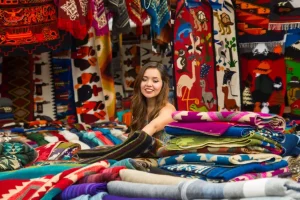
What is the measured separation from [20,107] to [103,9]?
3.03ft

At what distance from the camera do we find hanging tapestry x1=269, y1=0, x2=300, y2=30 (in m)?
5.64

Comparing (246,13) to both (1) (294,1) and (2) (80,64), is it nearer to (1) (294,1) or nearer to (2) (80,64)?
(1) (294,1)

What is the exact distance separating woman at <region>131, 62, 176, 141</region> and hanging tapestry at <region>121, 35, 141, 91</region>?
77.6 inches

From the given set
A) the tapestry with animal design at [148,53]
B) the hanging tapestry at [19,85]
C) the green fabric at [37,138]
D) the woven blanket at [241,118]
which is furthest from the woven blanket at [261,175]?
the tapestry with animal design at [148,53]

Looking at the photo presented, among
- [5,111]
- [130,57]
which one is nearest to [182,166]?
[5,111]

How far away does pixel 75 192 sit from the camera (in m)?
2.06

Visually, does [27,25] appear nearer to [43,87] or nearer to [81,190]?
[43,87]

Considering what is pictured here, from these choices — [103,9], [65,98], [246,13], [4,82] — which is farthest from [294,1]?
[4,82]

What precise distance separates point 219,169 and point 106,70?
325 centimetres

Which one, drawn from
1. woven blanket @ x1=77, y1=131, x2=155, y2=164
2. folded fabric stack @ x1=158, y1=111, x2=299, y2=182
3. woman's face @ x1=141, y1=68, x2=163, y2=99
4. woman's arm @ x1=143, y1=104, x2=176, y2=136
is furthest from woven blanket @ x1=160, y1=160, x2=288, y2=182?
woman's face @ x1=141, y1=68, x2=163, y2=99

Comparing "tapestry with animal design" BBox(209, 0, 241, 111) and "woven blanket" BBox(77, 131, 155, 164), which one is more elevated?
"tapestry with animal design" BBox(209, 0, 241, 111)

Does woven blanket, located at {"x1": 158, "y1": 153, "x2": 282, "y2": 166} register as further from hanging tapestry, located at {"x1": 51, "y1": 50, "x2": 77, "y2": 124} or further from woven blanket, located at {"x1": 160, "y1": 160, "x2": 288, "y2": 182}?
hanging tapestry, located at {"x1": 51, "y1": 50, "x2": 77, "y2": 124}

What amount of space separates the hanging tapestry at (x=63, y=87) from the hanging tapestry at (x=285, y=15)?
5.39ft

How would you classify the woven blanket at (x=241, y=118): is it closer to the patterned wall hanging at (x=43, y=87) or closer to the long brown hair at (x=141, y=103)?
the long brown hair at (x=141, y=103)
